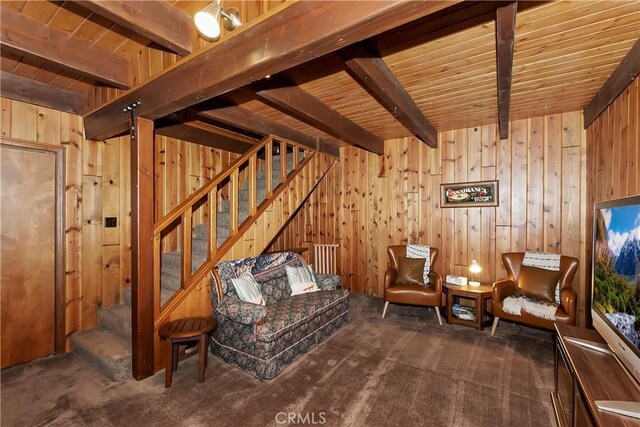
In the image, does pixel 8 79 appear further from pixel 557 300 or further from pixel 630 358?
pixel 557 300

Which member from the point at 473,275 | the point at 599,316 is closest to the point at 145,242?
the point at 599,316

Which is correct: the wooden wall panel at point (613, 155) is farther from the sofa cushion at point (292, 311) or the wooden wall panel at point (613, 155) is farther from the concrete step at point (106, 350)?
the concrete step at point (106, 350)

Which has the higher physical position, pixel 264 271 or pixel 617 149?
pixel 617 149

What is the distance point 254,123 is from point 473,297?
10.8ft

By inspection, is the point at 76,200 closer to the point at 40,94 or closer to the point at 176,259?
the point at 40,94

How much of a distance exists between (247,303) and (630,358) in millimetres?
2387

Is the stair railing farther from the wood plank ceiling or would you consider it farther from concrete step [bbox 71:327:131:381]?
Result: the wood plank ceiling

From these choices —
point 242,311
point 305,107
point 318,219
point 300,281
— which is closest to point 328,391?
point 242,311

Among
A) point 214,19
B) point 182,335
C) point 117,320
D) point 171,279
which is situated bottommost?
point 117,320

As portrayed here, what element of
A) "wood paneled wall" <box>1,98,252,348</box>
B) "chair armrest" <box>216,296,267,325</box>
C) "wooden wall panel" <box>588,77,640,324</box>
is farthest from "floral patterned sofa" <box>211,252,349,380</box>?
"wooden wall panel" <box>588,77,640,324</box>

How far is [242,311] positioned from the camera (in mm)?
2326

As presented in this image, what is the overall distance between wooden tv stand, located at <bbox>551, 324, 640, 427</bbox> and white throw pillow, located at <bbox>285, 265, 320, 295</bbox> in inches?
88.6

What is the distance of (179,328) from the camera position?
2256 millimetres

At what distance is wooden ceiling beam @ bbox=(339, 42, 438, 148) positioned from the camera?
6.00 feet
